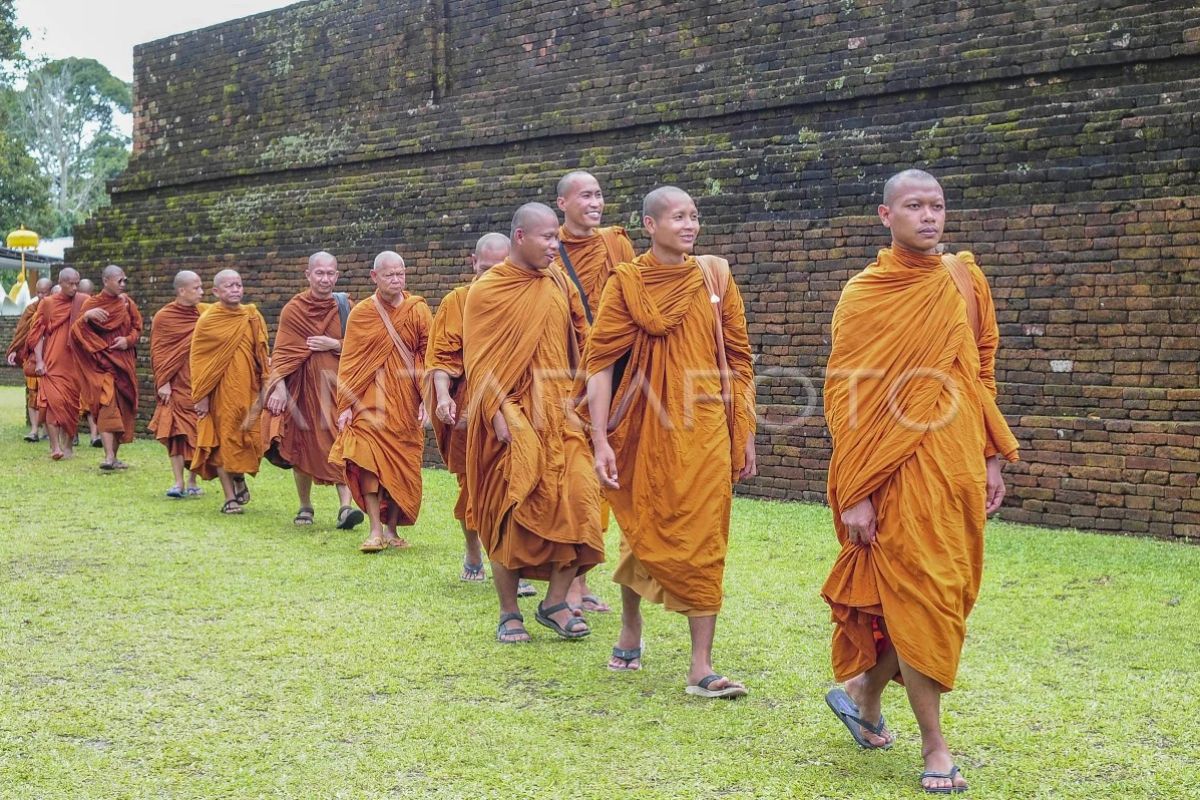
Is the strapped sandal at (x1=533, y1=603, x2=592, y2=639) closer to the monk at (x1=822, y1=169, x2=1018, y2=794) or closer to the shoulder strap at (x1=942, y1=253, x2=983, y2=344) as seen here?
the monk at (x1=822, y1=169, x2=1018, y2=794)

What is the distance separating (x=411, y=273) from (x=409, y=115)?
71.4 inches

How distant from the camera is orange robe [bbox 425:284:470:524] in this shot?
7.54 metres

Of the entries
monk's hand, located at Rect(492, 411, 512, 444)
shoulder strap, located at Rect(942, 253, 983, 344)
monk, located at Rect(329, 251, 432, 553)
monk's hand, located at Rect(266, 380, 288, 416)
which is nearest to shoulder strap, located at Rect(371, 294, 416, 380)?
monk, located at Rect(329, 251, 432, 553)

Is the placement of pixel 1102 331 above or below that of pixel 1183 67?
below

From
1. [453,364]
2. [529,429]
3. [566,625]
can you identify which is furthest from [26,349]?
[566,625]

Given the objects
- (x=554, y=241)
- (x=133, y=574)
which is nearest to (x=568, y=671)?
(x=554, y=241)

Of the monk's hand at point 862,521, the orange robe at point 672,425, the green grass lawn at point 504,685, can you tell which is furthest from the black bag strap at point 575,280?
the monk's hand at point 862,521

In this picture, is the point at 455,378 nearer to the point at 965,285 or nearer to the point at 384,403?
the point at 384,403

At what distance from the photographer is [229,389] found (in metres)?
11.2

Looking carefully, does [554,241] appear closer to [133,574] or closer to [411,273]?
[133,574]

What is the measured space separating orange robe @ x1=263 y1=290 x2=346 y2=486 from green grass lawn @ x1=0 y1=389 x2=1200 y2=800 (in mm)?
1267

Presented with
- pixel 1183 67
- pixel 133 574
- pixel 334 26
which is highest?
pixel 334 26

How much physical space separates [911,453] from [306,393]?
686 cm

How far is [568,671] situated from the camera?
5.81m
